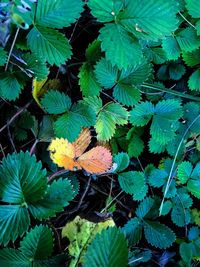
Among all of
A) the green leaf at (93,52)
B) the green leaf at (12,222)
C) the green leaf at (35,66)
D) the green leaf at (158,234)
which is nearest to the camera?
the green leaf at (12,222)

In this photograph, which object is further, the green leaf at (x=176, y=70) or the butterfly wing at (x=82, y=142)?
the green leaf at (x=176, y=70)

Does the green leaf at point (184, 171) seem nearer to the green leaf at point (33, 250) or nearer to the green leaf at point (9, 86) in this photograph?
the green leaf at point (33, 250)

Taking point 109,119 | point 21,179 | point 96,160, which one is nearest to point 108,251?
point 21,179

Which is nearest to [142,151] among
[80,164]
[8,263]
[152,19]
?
[80,164]

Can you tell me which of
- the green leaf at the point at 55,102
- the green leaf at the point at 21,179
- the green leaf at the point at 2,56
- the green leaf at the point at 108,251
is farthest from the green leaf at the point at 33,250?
the green leaf at the point at 2,56

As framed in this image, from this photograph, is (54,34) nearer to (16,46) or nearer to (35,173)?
(16,46)

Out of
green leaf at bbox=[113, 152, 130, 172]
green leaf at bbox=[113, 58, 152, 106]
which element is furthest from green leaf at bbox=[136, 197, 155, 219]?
green leaf at bbox=[113, 58, 152, 106]

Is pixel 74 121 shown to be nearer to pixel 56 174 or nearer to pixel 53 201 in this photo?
pixel 56 174
